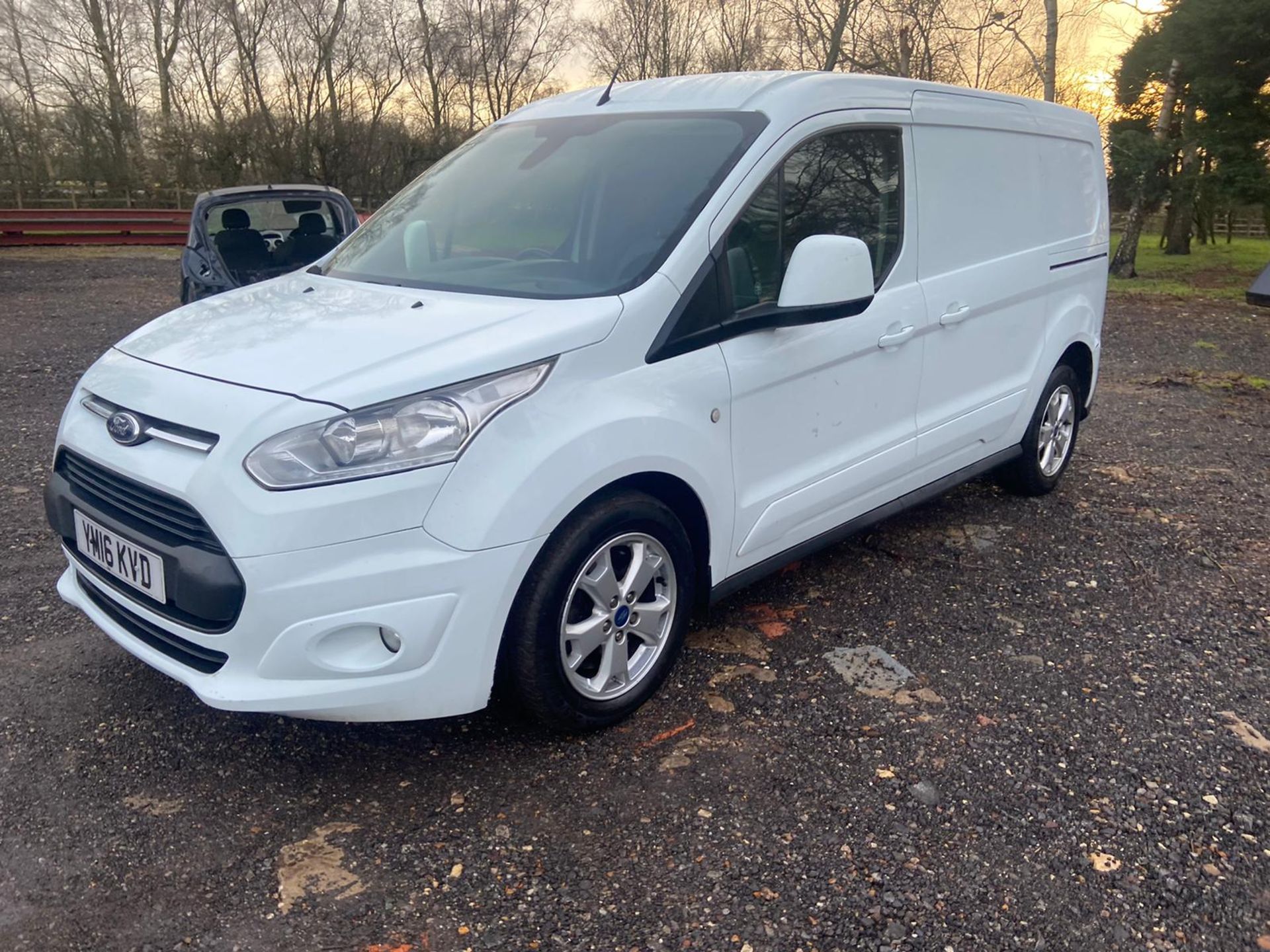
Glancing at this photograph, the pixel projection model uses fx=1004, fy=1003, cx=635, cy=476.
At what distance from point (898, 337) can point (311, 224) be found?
6.15m

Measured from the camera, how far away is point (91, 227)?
25828mm

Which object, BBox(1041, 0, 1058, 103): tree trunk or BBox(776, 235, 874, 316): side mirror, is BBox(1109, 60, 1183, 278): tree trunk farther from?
BBox(776, 235, 874, 316): side mirror

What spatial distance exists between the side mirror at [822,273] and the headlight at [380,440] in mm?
1056

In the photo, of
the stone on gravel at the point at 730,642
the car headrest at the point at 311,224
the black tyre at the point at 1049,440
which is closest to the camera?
the stone on gravel at the point at 730,642

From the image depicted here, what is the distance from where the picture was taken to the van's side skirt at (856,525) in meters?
3.48

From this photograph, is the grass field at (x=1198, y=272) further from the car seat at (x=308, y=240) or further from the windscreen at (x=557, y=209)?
the windscreen at (x=557, y=209)

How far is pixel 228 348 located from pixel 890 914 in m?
2.34

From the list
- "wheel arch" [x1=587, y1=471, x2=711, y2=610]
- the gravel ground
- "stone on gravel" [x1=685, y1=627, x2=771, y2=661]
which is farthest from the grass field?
"wheel arch" [x1=587, y1=471, x2=711, y2=610]

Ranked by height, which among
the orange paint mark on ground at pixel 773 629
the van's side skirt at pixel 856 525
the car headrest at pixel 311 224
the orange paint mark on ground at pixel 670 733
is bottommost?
the orange paint mark on ground at pixel 670 733

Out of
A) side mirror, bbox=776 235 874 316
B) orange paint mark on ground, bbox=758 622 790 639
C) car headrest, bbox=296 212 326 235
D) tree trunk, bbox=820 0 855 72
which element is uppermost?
tree trunk, bbox=820 0 855 72

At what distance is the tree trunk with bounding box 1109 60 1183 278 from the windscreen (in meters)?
16.9

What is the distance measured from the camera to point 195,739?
3076mm

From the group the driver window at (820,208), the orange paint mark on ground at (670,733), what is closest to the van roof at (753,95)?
the driver window at (820,208)

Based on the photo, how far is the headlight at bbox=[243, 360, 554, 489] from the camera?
2.49 meters
